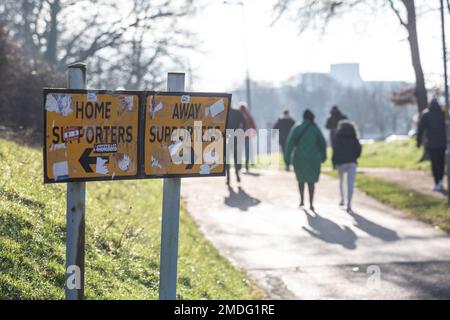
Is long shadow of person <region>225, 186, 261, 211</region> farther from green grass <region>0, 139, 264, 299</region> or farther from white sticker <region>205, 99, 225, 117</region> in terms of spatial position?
white sticker <region>205, 99, 225, 117</region>

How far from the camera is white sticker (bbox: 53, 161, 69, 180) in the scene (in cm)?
352

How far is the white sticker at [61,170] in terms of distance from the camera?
3.52 meters

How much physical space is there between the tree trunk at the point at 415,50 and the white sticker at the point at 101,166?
18544 mm

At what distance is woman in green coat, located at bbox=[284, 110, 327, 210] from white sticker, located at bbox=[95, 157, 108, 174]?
9557mm

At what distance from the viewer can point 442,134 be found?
14.7 metres

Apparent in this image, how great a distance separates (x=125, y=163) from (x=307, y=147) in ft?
31.5

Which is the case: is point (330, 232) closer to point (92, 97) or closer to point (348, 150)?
point (348, 150)

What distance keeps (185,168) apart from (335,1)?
1931 cm

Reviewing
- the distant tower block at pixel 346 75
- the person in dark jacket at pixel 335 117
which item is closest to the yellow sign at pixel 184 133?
the person in dark jacket at pixel 335 117

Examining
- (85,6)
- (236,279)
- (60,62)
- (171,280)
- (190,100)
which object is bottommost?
(236,279)

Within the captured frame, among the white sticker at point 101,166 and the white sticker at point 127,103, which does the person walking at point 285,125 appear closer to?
the white sticker at point 127,103

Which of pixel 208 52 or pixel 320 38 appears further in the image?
pixel 208 52

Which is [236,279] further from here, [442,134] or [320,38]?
[320,38]
